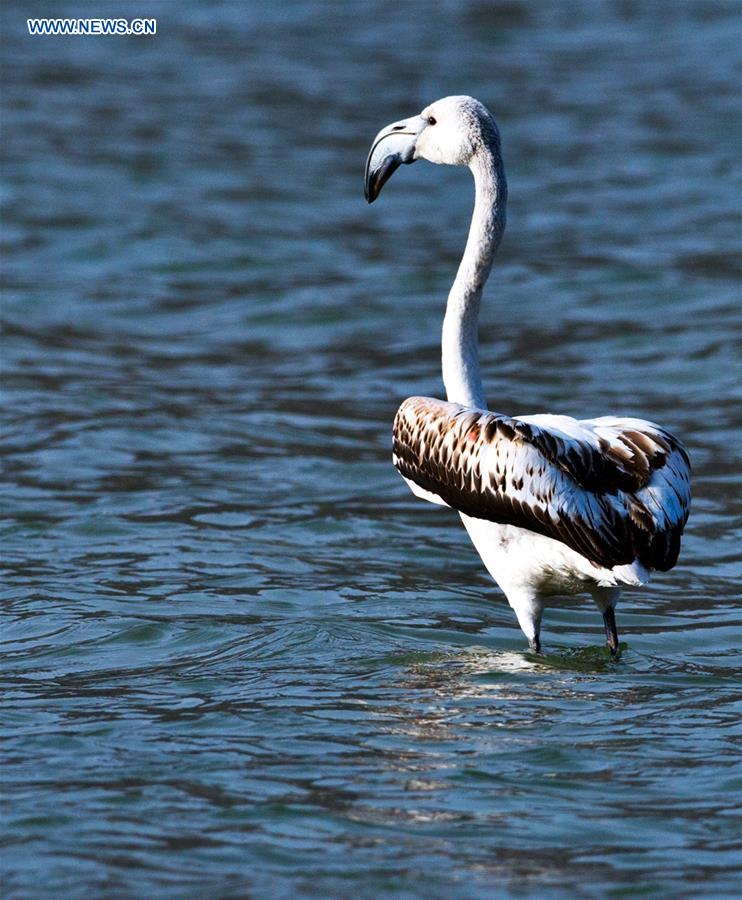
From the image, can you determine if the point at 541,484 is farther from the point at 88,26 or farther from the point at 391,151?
the point at 88,26

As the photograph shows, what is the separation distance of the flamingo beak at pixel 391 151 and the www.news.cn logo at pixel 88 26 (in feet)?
60.3

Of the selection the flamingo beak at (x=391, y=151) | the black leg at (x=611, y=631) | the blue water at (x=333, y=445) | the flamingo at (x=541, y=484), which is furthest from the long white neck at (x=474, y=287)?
the blue water at (x=333, y=445)

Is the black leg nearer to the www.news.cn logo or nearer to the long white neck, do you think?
the long white neck

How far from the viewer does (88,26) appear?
27219 mm

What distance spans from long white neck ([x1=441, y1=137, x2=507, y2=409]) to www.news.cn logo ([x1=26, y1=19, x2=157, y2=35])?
1882 cm

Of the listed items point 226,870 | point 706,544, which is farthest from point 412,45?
point 226,870

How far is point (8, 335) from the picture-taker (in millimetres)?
15383

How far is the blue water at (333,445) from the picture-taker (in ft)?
20.3

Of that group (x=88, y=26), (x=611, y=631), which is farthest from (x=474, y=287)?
(x=88, y=26)

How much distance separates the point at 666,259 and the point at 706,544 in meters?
7.69

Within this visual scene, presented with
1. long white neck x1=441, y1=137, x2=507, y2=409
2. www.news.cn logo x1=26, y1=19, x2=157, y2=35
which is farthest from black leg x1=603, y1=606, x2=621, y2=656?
www.news.cn logo x1=26, y1=19, x2=157, y2=35

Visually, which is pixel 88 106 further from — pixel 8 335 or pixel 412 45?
pixel 8 335

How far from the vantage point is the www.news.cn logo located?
26.7 metres

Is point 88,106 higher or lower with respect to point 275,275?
higher
